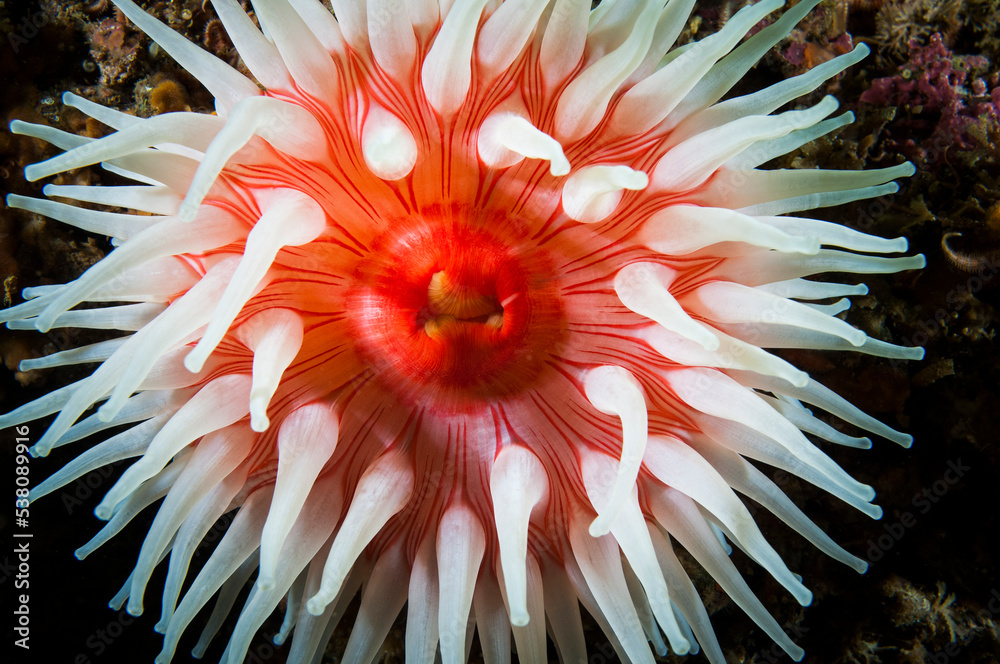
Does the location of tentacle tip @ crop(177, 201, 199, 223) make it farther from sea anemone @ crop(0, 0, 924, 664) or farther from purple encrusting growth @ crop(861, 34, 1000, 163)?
purple encrusting growth @ crop(861, 34, 1000, 163)

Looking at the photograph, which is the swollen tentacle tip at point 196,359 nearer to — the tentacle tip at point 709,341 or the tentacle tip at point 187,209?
the tentacle tip at point 187,209

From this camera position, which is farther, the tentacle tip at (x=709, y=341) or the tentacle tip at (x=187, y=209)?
the tentacle tip at (x=709, y=341)

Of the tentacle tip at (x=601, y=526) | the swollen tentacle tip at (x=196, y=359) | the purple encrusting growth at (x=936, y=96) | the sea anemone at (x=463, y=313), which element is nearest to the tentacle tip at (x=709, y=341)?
the sea anemone at (x=463, y=313)

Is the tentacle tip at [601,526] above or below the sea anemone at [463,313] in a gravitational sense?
below

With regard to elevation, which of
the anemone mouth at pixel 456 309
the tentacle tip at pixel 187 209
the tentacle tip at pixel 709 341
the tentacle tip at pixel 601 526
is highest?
the tentacle tip at pixel 187 209

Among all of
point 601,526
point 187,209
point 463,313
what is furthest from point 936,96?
point 187,209

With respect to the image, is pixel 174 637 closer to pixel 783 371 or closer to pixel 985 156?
pixel 783 371
